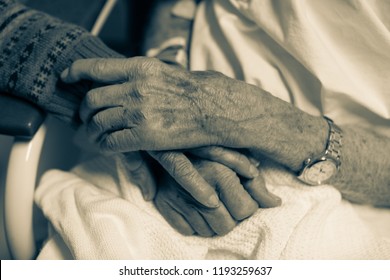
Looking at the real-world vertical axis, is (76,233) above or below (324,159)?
below

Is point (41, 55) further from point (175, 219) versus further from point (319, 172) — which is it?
point (319, 172)

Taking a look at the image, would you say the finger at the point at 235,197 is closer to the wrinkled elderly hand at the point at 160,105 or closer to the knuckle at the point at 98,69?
the wrinkled elderly hand at the point at 160,105

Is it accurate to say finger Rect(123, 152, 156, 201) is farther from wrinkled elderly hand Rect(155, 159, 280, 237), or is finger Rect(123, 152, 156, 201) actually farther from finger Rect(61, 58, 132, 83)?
finger Rect(61, 58, 132, 83)

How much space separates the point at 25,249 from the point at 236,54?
603 mm

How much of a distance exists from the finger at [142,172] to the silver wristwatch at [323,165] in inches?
11.6

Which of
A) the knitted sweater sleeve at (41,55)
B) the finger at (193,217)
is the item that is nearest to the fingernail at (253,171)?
the finger at (193,217)

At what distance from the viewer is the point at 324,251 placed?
661mm

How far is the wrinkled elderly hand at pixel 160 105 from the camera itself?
2.11ft

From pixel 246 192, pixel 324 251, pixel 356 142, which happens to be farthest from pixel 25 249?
pixel 356 142

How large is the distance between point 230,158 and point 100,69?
295 mm

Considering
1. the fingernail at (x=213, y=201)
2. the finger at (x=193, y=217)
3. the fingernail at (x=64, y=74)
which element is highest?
the fingernail at (x=64, y=74)

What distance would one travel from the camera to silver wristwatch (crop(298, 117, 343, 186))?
70 centimetres
